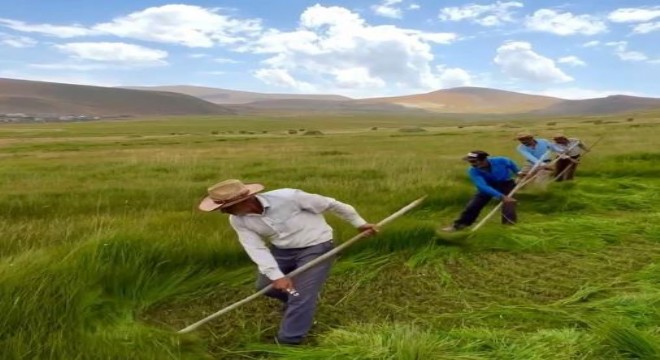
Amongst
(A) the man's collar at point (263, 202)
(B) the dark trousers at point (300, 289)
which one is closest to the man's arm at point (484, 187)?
(B) the dark trousers at point (300, 289)

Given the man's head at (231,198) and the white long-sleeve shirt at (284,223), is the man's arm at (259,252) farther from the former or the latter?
the man's head at (231,198)

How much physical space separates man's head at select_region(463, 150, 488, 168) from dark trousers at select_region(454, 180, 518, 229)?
0.41m

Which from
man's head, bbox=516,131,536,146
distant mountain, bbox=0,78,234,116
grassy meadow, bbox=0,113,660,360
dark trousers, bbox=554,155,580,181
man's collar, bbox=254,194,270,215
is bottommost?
distant mountain, bbox=0,78,234,116

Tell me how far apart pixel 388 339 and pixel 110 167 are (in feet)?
47.9

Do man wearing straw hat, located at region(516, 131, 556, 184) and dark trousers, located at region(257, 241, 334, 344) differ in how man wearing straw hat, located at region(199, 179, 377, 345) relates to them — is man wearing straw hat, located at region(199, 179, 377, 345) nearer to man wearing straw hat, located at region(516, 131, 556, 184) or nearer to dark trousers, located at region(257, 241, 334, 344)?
dark trousers, located at region(257, 241, 334, 344)

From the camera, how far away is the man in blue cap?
7535mm

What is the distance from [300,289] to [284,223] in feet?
1.58

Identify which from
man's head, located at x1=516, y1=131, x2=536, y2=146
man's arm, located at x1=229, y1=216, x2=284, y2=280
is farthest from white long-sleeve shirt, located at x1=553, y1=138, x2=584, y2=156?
man's arm, located at x1=229, y1=216, x2=284, y2=280

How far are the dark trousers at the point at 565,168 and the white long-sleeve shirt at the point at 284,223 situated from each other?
7.15m

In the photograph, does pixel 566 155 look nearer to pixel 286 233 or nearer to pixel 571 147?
pixel 571 147

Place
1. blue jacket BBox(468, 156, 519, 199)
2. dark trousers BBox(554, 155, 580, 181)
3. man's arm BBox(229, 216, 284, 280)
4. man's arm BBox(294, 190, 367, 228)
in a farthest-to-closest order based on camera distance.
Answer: dark trousers BBox(554, 155, 580, 181) < blue jacket BBox(468, 156, 519, 199) < man's arm BBox(294, 190, 367, 228) < man's arm BBox(229, 216, 284, 280)

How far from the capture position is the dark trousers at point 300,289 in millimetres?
4133

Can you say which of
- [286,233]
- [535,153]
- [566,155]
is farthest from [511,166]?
[286,233]

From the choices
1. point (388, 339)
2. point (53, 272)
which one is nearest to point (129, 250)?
point (53, 272)
